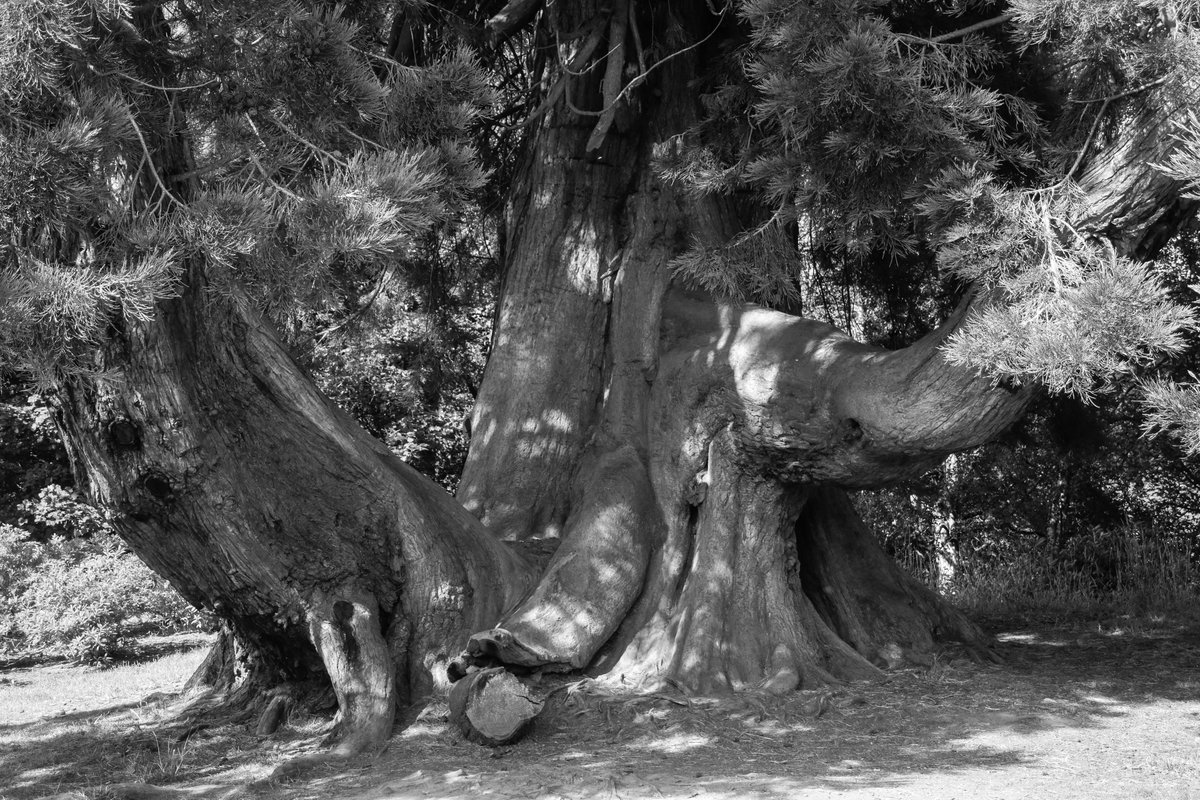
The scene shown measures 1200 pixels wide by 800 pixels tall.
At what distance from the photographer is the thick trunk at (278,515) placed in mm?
5656

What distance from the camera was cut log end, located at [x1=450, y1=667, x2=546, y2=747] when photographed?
5801 mm

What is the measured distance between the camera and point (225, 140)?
16.2 ft

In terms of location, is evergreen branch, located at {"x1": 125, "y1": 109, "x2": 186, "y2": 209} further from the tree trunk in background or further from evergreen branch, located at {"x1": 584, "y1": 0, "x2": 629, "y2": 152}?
the tree trunk in background

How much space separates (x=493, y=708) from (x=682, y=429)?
7.75 ft

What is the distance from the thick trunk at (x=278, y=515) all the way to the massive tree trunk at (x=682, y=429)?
0.61 metres

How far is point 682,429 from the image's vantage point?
289 inches

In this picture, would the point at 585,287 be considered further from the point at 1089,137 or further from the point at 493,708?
the point at 1089,137

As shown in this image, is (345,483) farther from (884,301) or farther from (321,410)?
(884,301)

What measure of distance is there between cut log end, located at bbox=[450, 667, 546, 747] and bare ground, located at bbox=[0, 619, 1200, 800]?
0.09 metres

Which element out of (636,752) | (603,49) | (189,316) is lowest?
(636,752)

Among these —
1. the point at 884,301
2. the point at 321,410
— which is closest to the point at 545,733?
the point at 321,410

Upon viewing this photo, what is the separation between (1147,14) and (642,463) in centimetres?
405

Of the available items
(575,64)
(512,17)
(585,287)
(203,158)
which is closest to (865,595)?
(585,287)

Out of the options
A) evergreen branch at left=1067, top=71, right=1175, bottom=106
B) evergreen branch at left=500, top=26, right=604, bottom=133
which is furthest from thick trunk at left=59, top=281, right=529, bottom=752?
Answer: evergreen branch at left=1067, top=71, right=1175, bottom=106
